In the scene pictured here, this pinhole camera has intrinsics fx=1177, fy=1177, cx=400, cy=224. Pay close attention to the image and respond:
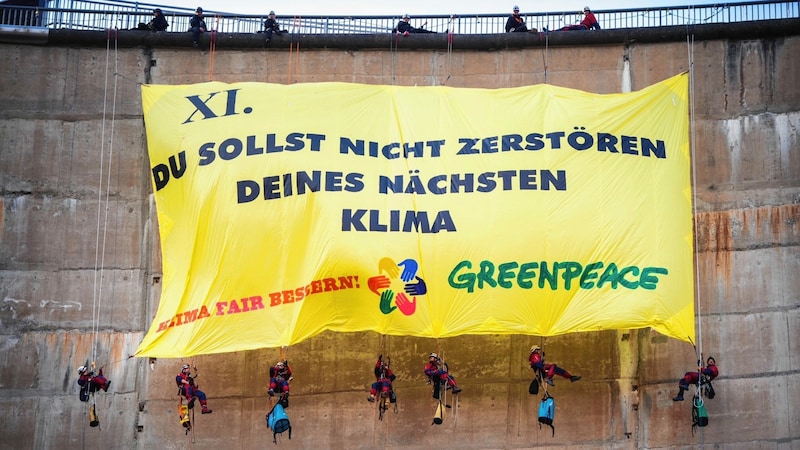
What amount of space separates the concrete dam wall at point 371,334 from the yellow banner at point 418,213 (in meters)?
1.84

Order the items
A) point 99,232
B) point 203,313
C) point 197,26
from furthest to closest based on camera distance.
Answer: point 197,26 < point 99,232 < point 203,313

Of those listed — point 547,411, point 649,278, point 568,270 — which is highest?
point 568,270

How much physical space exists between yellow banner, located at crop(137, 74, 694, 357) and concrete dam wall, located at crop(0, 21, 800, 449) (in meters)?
1.84

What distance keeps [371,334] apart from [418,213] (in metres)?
2.85

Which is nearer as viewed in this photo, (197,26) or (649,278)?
(649,278)

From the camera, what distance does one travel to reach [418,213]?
18.5 meters

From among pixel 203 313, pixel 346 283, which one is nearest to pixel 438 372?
pixel 346 283

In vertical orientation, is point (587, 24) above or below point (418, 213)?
above

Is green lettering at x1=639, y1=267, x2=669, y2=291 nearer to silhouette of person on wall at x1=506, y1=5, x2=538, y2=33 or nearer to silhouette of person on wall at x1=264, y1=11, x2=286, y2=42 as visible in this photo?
silhouette of person on wall at x1=506, y1=5, x2=538, y2=33

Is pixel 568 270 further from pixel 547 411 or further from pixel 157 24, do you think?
pixel 157 24

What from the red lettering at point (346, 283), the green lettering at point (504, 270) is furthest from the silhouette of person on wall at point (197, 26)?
the green lettering at point (504, 270)

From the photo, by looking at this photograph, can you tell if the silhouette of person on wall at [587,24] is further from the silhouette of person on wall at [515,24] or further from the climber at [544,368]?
the climber at [544,368]

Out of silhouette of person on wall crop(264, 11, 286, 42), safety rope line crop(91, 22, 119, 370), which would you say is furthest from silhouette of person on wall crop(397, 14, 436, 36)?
safety rope line crop(91, 22, 119, 370)

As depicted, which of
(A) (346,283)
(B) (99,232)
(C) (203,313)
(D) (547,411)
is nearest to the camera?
(A) (346,283)
